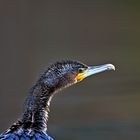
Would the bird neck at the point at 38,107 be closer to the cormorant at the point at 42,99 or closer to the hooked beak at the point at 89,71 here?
the cormorant at the point at 42,99

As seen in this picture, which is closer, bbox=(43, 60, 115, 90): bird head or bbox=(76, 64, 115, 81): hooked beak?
bbox=(43, 60, 115, 90): bird head

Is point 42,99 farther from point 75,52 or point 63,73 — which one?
point 75,52

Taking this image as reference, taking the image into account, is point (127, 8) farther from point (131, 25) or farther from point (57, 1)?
point (57, 1)

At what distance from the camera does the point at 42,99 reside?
4793 mm

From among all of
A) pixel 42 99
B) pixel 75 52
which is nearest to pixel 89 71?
pixel 42 99

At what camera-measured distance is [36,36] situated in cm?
845

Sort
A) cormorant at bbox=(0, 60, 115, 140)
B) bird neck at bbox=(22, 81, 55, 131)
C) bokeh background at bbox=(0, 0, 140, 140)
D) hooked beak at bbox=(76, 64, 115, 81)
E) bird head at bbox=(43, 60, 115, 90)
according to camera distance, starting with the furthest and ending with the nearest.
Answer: bokeh background at bbox=(0, 0, 140, 140), hooked beak at bbox=(76, 64, 115, 81), bird head at bbox=(43, 60, 115, 90), bird neck at bbox=(22, 81, 55, 131), cormorant at bbox=(0, 60, 115, 140)

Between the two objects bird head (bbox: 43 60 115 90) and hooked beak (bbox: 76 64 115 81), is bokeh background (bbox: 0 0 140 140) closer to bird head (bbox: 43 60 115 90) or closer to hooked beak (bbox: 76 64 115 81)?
hooked beak (bbox: 76 64 115 81)

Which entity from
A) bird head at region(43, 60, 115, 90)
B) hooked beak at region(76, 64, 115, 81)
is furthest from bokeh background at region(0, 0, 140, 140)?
bird head at region(43, 60, 115, 90)

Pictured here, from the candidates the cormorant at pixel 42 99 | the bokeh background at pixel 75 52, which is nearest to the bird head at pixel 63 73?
the cormorant at pixel 42 99

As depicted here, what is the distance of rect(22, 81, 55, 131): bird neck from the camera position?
467cm

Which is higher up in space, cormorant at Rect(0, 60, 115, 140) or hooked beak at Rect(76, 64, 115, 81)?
hooked beak at Rect(76, 64, 115, 81)

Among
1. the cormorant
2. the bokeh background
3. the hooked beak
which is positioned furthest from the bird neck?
the bokeh background

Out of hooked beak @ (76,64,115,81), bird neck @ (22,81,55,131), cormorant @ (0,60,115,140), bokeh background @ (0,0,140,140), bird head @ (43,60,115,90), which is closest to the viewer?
cormorant @ (0,60,115,140)
